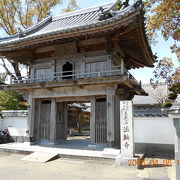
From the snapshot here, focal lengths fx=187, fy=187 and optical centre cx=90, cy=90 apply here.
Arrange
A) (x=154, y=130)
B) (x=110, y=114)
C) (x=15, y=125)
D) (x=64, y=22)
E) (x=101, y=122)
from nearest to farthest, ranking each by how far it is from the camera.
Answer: (x=110, y=114)
(x=154, y=130)
(x=101, y=122)
(x=15, y=125)
(x=64, y=22)

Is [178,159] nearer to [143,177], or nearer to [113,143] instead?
[143,177]

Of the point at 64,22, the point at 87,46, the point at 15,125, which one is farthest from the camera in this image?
the point at 64,22

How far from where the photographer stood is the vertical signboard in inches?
326

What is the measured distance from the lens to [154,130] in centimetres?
1042

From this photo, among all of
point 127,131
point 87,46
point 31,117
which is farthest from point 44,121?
point 127,131

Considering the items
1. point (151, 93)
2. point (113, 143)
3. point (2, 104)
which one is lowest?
point (113, 143)

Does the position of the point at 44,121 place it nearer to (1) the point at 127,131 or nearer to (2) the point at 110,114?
(2) the point at 110,114

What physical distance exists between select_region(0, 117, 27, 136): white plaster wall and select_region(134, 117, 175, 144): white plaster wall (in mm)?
7919

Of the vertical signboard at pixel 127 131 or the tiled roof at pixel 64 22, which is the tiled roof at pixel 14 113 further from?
the vertical signboard at pixel 127 131

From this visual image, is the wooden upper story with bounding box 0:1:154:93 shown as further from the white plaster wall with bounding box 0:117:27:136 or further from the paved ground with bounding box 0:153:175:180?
the paved ground with bounding box 0:153:175:180

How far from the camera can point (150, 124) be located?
34.6ft

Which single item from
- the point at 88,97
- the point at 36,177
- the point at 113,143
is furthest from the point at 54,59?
the point at 36,177

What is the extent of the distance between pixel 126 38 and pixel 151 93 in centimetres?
2126

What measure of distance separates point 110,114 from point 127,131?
1953mm
